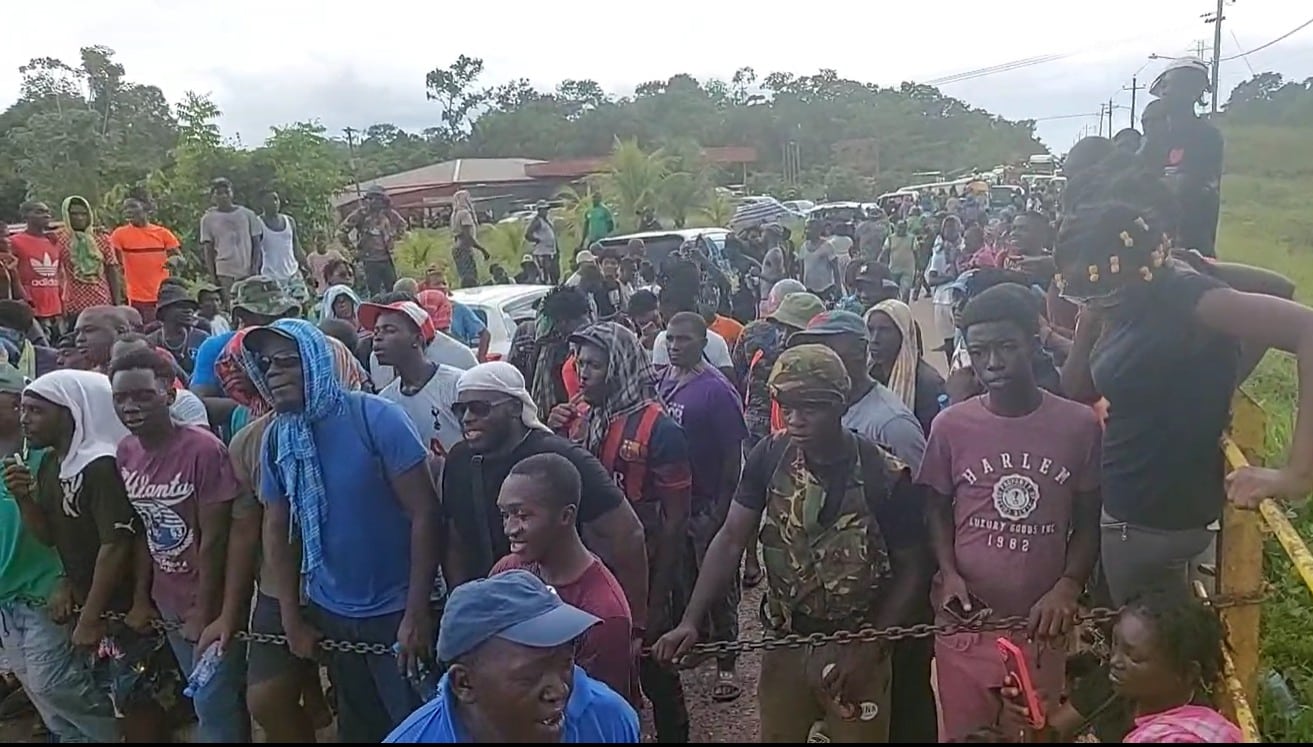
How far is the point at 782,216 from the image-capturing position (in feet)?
83.4

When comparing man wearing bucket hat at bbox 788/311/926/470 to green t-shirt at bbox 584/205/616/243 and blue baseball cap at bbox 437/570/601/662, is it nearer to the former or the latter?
blue baseball cap at bbox 437/570/601/662

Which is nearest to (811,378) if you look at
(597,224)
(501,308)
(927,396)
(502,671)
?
(502,671)

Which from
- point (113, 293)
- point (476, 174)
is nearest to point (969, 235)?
point (113, 293)

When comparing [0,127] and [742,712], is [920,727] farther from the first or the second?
[0,127]

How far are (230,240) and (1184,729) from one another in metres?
9.44

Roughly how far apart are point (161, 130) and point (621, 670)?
96.2 feet

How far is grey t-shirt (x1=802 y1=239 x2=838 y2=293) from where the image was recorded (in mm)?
14328

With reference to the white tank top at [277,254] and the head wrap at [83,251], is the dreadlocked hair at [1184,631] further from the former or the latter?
the head wrap at [83,251]

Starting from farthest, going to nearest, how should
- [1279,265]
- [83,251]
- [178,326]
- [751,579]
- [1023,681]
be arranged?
[1279,265] < [83,251] < [178,326] < [751,579] < [1023,681]

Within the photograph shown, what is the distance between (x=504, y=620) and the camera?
2477 millimetres

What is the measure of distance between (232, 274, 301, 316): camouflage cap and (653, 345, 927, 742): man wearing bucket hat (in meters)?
3.32

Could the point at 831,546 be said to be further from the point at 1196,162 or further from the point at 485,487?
the point at 1196,162

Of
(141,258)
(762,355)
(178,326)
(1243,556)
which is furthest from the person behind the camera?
(141,258)

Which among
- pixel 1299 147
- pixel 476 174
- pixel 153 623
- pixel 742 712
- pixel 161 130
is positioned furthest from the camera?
pixel 476 174
